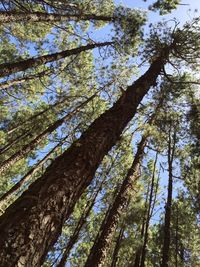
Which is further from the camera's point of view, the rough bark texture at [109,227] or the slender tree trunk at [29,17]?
the rough bark texture at [109,227]

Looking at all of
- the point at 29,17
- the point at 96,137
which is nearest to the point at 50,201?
the point at 96,137

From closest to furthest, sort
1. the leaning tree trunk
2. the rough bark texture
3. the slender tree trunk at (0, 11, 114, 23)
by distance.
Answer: the leaning tree trunk → the slender tree trunk at (0, 11, 114, 23) → the rough bark texture

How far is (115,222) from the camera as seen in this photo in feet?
33.1

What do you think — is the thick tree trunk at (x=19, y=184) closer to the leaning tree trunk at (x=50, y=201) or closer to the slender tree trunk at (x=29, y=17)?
the slender tree trunk at (x=29, y=17)

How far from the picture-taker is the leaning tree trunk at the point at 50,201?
2.37 metres

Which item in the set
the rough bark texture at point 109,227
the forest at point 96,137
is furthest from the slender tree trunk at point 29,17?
the rough bark texture at point 109,227

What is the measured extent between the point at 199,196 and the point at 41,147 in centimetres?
919

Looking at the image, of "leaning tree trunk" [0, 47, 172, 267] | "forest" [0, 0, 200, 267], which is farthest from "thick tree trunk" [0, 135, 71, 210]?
"leaning tree trunk" [0, 47, 172, 267]

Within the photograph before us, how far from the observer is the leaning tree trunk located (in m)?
2.37

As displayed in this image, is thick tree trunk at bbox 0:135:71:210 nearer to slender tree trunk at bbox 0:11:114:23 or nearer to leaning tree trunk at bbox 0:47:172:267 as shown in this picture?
slender tree trunk at bbox 0:11:114:23

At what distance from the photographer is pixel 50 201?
115 inches

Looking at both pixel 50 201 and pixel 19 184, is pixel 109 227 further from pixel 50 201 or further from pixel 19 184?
pixel 50 201

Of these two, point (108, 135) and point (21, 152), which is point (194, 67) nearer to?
point (21, 152)

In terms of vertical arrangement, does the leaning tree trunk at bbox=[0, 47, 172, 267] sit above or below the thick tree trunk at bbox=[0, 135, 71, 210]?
below
